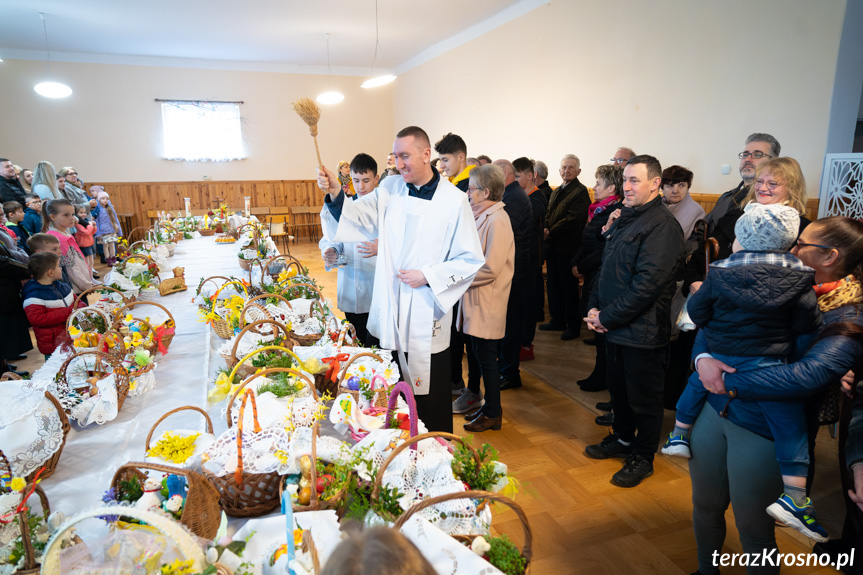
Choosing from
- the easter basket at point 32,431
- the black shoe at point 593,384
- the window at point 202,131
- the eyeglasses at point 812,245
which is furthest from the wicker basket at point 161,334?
the window at point 202,131

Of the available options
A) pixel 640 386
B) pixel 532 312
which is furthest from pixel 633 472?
pixel 532 312

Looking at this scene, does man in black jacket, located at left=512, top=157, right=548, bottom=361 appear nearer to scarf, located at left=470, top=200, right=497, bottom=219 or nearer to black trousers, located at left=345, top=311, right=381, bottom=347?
scarf, located at left=470, top=200, right=497, bottom=219

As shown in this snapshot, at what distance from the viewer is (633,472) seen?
262 centimetres

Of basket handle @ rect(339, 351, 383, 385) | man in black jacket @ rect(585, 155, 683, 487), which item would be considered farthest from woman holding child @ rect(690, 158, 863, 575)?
basket handle @ rect(339, 351, 383, 385)

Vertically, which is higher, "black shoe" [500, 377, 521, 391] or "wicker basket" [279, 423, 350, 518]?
"wicker basket" [279, 423, 350, 518]

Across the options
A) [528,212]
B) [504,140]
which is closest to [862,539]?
[528,212]

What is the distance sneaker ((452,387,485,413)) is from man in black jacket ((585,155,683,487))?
1.06 m

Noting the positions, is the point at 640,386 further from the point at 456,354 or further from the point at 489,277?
the point at 456,354

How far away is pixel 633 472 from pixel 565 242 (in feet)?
9.12

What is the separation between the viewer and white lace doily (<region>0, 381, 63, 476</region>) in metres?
1.45

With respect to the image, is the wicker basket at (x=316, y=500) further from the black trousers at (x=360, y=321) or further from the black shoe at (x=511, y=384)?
the black shoe at (x=511, y=384)

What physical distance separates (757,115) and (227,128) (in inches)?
415

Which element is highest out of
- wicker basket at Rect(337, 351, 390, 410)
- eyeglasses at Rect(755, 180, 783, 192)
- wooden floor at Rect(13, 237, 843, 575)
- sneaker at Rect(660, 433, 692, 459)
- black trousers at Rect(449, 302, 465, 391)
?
eyeglasses at Rect(755, 180, 783, 192)

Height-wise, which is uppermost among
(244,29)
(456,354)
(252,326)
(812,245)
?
(244,29)
